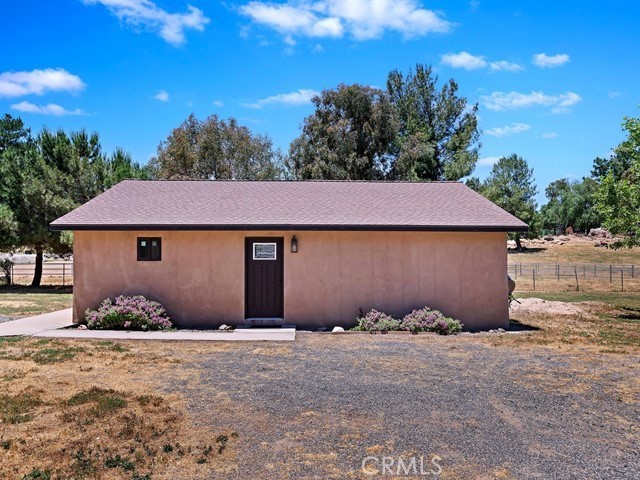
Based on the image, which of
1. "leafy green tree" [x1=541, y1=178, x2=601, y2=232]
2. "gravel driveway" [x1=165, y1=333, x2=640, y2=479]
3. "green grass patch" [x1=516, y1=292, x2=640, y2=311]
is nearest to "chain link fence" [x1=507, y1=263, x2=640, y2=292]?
"green grass patch" [x1=516, y1=292, x2=640, y2=311]

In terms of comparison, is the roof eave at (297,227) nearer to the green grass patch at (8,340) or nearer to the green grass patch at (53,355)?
the green grass patch at (8,340)

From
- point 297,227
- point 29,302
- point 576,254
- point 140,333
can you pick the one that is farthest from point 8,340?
point 576,254

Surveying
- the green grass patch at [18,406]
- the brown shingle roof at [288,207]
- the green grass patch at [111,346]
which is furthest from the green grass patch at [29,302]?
the green grass patch at [18,406]

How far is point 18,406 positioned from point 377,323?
26.0ft

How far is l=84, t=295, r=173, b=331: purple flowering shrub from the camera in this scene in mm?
11867

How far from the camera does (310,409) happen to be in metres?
6.12

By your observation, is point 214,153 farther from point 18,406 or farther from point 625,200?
point 18,406

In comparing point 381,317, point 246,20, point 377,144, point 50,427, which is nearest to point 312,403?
point 50,427

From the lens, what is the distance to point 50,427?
17.7ft

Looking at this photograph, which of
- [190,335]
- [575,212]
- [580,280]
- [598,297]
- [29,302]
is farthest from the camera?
[575,212]

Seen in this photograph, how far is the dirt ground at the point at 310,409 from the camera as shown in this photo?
4.55 metres

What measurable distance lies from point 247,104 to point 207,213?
2536 cm

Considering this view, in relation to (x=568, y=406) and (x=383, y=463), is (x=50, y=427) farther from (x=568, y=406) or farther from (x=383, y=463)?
(x=568, y=406)

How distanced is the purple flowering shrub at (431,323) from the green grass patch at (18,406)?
8059 millimetres
